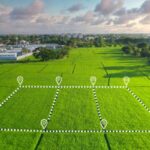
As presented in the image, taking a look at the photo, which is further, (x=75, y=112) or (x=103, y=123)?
(x=75, y=112)

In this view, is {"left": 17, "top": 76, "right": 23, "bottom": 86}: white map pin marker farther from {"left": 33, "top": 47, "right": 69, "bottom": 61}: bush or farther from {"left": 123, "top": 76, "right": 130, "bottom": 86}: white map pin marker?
{"left": 33, "top": 47, "right": 69, "bottom": 61}: bush

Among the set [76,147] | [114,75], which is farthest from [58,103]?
[114,75]

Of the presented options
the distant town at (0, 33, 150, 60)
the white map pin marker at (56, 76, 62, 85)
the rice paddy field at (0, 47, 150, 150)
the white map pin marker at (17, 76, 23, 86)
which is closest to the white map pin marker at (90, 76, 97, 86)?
the rice paddy field at (0, 47, 150, 150)

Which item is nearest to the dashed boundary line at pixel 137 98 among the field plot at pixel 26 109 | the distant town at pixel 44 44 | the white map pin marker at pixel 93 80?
the white map pin marker at pixel 93 80

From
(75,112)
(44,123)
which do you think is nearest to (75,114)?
(75,112)

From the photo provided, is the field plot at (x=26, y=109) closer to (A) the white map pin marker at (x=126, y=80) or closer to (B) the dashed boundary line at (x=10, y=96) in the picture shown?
(B) the dashed boundary line at (x=10, y=96)

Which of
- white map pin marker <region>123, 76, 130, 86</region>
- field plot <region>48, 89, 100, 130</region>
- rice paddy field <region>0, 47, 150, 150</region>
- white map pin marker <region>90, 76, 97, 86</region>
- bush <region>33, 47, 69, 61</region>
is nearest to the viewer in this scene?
rice paddy field <region>0, 47, 150, 150</region>

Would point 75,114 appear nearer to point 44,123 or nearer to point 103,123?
point 103,123

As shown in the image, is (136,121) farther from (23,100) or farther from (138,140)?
(23,100)
